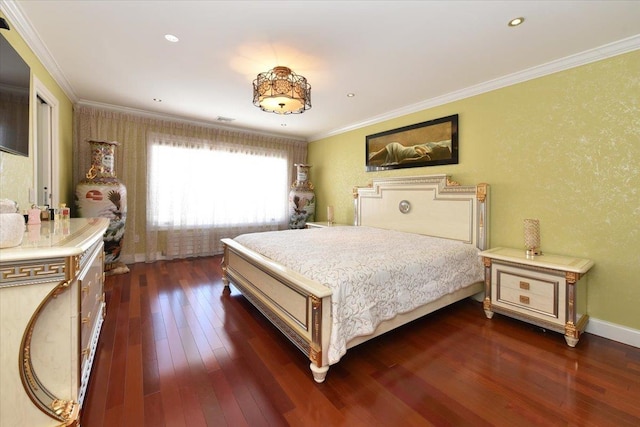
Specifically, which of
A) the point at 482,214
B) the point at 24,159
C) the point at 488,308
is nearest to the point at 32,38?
the point at 24,159

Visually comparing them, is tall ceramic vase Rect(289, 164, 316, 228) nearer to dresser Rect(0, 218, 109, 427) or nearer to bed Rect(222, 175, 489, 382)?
bed Rect(222, 175, 489, 382)

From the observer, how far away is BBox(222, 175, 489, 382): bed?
183 cm

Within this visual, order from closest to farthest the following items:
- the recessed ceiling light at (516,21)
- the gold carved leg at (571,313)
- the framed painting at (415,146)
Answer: the recessed ceiling light at (516,21) → the gold carved leg at (571,313) → the framed painting at (415,146)

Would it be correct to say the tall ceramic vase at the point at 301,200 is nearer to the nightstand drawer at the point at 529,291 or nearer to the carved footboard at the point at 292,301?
the carved footboard at the point at 292,301

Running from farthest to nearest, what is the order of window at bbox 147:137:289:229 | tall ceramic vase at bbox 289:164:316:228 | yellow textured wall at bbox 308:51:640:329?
tall ceramic vase at bbox 289:164:316:228 → window at bbox 147:137:289:229 → yellow textured wall at bbox 308:51:640:329

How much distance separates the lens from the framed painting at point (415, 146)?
11.8 ft

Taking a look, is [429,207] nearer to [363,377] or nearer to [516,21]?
[516,21]

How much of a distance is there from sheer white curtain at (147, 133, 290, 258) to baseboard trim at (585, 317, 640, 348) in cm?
500

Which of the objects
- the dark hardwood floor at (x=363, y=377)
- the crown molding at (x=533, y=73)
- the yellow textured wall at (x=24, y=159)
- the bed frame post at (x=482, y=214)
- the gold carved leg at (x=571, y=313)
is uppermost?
the crown molding at (x=533, y=73)

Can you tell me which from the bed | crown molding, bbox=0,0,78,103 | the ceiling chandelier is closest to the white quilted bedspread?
the bed

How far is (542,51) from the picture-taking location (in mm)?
2490

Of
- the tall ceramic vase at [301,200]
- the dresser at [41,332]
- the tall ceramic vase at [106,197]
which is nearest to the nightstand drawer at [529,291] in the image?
the dresser at [41,332]

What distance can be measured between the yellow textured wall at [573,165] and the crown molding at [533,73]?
0.18ft

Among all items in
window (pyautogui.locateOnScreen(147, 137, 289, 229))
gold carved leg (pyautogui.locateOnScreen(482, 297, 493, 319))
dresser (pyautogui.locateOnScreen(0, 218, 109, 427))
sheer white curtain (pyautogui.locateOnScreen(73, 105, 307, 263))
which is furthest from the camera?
window (pyautogui.locateOnScreen(147, 137, 289, 229))
